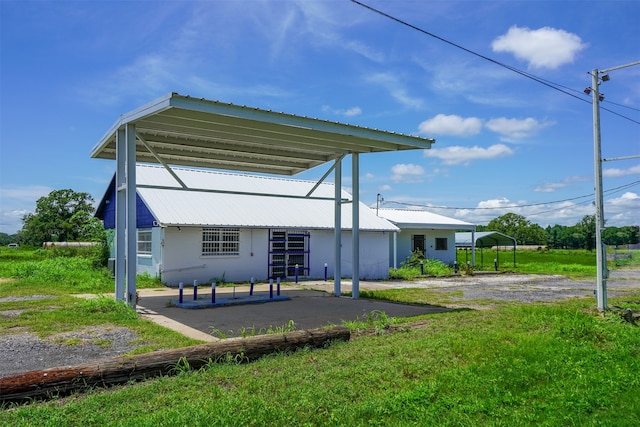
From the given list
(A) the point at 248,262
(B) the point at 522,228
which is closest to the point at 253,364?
(A) the point at 248,262

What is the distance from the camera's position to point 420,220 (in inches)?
1238

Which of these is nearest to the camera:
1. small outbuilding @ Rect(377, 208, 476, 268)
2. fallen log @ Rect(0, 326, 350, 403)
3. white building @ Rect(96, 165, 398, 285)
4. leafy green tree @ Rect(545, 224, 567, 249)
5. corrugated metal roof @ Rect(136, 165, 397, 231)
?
fallen log @ Rect(0, 326, 350, 403)

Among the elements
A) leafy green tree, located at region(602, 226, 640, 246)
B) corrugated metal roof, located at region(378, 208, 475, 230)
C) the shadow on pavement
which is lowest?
the shadow on pavement

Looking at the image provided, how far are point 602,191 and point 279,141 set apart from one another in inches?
318

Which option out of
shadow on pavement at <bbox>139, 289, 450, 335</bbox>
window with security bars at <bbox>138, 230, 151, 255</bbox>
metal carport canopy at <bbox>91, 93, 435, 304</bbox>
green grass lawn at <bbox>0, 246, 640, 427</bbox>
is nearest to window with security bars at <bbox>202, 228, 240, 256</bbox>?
window with security bars at <bbox>138, 230, 151, 255</bbox>

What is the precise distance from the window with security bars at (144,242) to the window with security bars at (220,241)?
7.74 feet

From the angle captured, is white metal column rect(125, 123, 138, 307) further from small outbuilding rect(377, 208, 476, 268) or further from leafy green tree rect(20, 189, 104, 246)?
leafy green tree rect(20, 189, 104, 246)

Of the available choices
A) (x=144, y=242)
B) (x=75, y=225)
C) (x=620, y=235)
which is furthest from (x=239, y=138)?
(x=75, y=225)

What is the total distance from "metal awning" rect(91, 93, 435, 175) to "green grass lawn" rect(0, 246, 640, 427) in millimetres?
4871

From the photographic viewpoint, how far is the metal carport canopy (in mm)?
10523

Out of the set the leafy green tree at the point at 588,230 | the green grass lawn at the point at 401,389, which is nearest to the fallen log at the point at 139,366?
the green grass lawn at the point at 401,389

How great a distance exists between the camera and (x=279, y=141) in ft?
43.3

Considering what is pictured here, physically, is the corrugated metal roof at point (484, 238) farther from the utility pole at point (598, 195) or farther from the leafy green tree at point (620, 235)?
the utility pole at point (598, 195)

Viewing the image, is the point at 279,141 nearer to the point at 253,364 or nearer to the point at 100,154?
the point at 100,154
